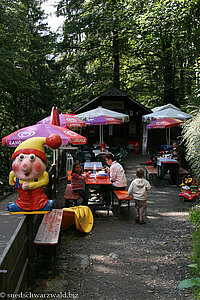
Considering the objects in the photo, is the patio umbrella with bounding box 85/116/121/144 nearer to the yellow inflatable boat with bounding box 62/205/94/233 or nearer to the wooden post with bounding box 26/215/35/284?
the yellow inflatable boat with bounding box 62/205/94/233

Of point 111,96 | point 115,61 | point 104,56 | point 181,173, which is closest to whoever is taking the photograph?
point 181,173

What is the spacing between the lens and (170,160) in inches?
454

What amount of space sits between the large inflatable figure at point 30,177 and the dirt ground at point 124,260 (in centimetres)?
115

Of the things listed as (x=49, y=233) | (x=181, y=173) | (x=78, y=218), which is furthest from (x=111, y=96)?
(x=49, y=233)

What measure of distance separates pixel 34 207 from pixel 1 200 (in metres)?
6.76

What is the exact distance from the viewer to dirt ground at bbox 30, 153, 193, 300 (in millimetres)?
4590

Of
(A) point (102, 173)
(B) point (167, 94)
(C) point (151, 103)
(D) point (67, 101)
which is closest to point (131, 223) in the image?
(A) point (102, 173)

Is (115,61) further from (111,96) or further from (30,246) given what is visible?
(30,246)

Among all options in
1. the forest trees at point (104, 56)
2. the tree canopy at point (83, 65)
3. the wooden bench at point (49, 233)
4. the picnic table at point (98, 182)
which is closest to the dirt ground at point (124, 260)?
the wooden bench at point (49, 233)

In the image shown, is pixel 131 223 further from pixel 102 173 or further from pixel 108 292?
pixel 108 292

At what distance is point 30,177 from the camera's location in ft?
16.3

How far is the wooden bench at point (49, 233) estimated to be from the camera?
16.0ft

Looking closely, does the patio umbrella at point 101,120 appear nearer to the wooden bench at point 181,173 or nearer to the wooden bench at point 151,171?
the wooden bench at point 151,171

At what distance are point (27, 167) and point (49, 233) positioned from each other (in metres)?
1.20
